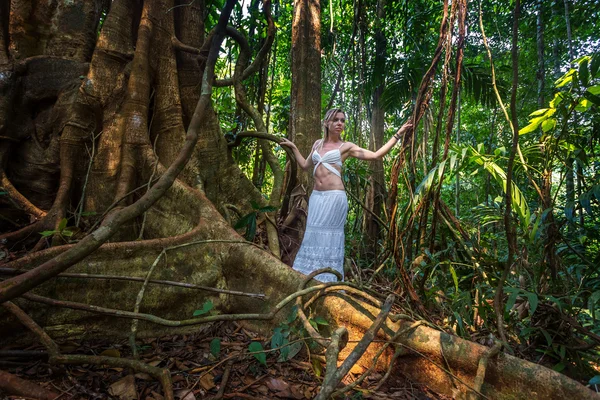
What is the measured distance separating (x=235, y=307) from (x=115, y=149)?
1600 mm

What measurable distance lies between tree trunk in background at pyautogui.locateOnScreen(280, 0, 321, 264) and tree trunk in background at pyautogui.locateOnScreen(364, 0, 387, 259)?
930 mm

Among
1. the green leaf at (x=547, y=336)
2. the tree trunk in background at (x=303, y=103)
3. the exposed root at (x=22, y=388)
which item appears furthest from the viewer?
the tree trunk in background at (x=303, y=103)

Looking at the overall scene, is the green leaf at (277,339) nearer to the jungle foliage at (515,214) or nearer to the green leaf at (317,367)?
the green leaf at (317,367)

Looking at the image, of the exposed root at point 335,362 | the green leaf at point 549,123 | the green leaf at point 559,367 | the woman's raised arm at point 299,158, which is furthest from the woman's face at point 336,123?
the green leaf at point 559,367

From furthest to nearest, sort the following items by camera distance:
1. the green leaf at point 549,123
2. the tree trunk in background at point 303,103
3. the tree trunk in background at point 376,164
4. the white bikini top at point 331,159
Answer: the tree trunk in background at point 376,164, the tree trunk in background at point 303,103, the white bikini top at point 331,159, the green leaf at point 549,123

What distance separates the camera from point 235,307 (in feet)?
7.69

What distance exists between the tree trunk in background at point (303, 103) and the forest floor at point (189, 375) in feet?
5.80

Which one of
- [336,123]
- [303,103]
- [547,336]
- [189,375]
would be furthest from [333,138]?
[189,375]

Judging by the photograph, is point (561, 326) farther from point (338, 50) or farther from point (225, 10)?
point (338, 50)

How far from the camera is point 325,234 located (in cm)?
322

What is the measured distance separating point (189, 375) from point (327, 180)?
1.94 metres

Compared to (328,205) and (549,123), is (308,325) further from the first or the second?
(549,123)

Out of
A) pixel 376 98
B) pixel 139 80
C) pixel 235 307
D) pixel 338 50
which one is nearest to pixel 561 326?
pixel 235 307

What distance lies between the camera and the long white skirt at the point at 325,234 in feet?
10.4
